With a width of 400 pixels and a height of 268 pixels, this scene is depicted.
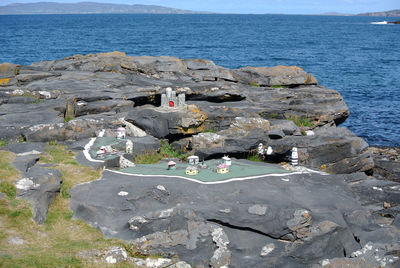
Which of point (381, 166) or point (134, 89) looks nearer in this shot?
point (381, 166)

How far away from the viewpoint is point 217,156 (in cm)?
2369

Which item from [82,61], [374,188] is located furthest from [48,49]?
[374,188]

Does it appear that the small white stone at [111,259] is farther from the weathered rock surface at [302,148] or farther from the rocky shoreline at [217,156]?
the weathered rock surface at [302,148]

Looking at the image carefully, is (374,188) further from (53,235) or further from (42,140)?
(42,140)

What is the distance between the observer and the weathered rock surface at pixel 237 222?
14664 mm

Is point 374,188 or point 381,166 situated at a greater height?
point 374,188

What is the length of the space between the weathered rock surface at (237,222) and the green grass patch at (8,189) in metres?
2.31

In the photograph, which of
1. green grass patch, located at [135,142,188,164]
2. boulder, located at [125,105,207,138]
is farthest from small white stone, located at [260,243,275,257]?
boulder, located at [125,105,207,138]

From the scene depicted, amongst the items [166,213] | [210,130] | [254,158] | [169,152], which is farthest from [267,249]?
[210,130]

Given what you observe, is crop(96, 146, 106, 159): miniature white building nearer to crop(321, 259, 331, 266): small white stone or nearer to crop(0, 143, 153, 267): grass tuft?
crop(0, 143, 153, 267): grass tuft

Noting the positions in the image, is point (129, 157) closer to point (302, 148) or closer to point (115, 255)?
point (115, 255)

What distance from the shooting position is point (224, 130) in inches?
1039

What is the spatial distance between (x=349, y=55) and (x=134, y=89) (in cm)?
7668

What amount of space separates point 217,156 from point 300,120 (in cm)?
1038
